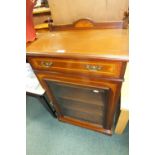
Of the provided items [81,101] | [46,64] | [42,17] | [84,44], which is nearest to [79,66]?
[84,44]

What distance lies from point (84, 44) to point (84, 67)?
136 mm

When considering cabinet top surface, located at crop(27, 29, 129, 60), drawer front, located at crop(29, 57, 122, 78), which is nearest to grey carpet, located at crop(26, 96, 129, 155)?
drawer front, located at crop(29, 57, 122, 78)

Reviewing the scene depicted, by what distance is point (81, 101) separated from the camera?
1.29 meters

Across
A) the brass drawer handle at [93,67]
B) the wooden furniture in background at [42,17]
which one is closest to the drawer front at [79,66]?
the brass drawer handle at [93,67]

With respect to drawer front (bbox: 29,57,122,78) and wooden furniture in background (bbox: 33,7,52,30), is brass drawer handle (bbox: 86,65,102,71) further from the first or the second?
wooden furniture in background (bbox: 33,7,52,30)

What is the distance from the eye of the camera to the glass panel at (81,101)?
1.13 metres

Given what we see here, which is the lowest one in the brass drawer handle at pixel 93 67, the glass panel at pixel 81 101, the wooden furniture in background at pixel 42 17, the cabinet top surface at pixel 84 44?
the glass panel at pixel 81 101

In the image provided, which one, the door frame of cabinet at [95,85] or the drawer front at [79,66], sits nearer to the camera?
the drawer front at [79,66]

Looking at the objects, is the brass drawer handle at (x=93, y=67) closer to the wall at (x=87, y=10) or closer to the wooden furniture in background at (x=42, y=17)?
the wall at (x=87, y=10)

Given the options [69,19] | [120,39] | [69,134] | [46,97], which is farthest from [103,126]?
[69,19]

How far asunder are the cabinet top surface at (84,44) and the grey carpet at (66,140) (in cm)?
89

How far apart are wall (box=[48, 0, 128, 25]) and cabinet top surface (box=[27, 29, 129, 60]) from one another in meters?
0.10
